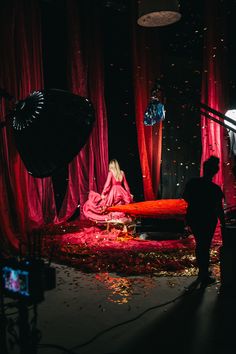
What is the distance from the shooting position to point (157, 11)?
4.44 m

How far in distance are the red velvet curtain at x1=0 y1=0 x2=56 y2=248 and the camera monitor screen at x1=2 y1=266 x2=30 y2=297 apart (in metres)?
3.55

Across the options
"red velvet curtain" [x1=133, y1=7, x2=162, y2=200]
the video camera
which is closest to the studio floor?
the video camera

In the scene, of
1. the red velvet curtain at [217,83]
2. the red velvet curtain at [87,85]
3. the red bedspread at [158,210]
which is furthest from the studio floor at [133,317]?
the red velvet curtain at [87,85]

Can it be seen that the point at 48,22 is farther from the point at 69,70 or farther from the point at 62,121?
the point at 62,121

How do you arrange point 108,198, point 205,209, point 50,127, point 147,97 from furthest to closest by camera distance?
point 147,97
point 108,198
point 205,209
point 50,127

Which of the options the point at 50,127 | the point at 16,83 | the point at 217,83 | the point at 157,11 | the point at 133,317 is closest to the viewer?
the point at 50,127

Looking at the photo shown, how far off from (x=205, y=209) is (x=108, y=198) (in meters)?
3.61

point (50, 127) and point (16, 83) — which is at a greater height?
point (16, 83)

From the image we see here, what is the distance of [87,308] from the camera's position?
3.48m

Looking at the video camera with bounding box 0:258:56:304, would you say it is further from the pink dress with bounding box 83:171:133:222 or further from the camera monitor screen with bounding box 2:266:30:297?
the pink dress with bounding box 83:171:133:222

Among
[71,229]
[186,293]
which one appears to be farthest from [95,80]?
[186,293]

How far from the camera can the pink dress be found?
745cm

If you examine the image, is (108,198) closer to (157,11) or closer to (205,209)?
(205,209)

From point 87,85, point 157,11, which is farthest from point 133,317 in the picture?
point 87,85
